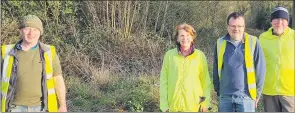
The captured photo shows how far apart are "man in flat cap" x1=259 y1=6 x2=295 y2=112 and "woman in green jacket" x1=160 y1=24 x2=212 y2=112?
2.80 feet

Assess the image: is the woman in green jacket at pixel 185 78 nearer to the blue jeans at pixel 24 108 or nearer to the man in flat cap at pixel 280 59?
the man in flat cap at pixel 280 59

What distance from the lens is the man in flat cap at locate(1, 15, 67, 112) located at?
4273 mm

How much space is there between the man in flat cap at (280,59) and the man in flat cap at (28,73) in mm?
2401

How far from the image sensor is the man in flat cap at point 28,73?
427 centimetres

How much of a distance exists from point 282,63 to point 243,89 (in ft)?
2.23

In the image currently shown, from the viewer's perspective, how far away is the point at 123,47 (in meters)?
10.6

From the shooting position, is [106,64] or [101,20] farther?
[101,20]

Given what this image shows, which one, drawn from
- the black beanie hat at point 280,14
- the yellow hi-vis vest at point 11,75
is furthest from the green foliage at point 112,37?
the yellow hi-vis vest at point 11,75

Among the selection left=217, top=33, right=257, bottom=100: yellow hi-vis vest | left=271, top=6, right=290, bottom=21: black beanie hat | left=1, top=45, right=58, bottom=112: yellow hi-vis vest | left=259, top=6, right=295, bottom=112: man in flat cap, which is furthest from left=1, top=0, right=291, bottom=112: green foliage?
left=1, top=45, right=58, bottom=112: yellow hi-vis vest

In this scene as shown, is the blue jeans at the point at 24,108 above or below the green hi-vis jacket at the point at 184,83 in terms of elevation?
below

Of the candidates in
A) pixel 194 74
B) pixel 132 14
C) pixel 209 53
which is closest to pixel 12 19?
pixel 132 14

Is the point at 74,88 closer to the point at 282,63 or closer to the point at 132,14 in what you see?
the point at 132,14


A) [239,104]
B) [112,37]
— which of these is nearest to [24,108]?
[239,104]

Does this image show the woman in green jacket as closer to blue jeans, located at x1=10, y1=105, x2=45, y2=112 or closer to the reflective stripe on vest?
blue jeans, located at x1=10, y1=105, x2=45, y2=112
